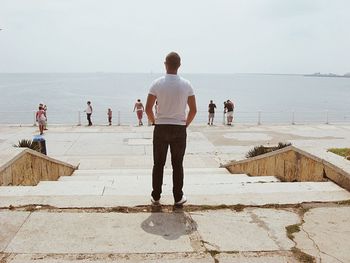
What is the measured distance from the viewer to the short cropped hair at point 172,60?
13.4 ft

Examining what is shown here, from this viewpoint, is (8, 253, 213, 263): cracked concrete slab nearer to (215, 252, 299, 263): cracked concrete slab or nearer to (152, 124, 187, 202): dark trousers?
(215, 252, 299, 263): cracked concrete slab

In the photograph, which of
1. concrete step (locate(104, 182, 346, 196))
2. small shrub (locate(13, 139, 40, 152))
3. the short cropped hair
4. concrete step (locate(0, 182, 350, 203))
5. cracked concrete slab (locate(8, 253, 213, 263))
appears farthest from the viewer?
small shrub (locate(13, 139, 40, 152))

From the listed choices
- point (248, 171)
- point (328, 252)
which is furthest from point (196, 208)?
point (248, 171)

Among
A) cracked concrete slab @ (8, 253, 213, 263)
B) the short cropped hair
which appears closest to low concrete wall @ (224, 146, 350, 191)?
the short cropped hair

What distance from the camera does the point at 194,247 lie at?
3328mm

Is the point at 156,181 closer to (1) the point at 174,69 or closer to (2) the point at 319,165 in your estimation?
(1) the point at 174,69

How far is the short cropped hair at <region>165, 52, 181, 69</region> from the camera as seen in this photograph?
4070 millimetres

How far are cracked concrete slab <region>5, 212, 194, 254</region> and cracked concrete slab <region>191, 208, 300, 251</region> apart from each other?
19cm

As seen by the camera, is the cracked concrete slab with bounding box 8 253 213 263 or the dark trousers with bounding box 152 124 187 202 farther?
the dark trousers with bounding box 152 124 187 202

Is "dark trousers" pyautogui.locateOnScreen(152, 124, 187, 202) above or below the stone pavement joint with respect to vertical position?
above

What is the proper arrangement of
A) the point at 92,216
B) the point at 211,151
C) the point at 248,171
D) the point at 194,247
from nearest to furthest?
the point at 194,247 → the point at 92,216 → the point at 248,171 → the point at 211,151

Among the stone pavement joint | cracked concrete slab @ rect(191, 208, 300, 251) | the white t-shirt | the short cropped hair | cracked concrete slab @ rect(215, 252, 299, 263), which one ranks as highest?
the short cropped hair

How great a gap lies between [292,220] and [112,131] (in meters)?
15.3

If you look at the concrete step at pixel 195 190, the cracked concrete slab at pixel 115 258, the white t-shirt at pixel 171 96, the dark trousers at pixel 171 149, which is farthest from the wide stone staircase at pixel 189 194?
the cracked concrete slab at pixel 115 258
